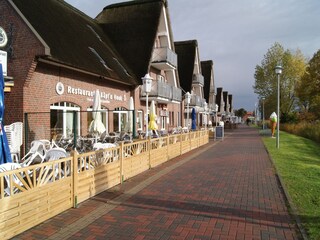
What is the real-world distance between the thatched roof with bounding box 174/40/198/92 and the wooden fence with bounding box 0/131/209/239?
78.1ft

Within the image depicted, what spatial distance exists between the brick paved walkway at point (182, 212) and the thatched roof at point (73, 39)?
270 inches

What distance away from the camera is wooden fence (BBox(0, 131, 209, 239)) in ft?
15.8

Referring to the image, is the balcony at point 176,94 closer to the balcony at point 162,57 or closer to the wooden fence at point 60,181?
the balcony at point 162,57

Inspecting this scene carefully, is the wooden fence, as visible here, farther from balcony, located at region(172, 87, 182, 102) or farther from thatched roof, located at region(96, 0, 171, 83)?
balcony, located at region(172, 87, 182, 102)

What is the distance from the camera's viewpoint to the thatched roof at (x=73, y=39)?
44.1 feet

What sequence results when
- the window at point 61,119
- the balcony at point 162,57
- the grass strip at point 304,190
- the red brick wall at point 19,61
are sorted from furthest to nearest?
the balcony at point 162,57 < the window at point 61,119 < the red brick wall at point 19,61 < the grass strip at point 304,190

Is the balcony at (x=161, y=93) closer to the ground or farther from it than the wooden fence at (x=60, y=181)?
farther from it

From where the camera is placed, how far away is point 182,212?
20.1 ft

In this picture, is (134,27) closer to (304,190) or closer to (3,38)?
(3,38)

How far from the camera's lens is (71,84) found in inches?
567

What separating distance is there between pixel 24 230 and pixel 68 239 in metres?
0.75

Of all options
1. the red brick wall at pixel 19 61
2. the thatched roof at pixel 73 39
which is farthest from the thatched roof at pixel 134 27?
the red brick wall at pixel 19 61

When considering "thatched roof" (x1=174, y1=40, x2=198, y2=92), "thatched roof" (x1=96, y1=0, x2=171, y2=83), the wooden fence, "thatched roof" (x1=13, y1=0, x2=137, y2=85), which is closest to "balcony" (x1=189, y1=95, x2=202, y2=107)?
"thatched roof" (x1=174, y1=40, x2=198, y2=92)

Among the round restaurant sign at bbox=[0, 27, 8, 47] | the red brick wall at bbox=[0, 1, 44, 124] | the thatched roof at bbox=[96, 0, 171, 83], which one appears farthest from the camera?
the thatched roof at bbox=[96, 0, 171, 83]
